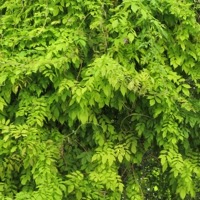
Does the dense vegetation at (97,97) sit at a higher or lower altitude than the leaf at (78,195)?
higher

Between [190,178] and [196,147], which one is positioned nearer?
[190,178]

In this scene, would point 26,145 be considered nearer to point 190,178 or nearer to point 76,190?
point 76,190

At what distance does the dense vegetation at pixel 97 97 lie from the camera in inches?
126

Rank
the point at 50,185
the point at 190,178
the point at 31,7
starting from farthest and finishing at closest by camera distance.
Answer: the point at 31,7 → the point at 190,178 → the point at 50,185

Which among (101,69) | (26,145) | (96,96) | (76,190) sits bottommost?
(76,190)

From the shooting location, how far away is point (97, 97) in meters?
3.20

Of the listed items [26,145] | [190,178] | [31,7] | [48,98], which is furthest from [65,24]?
[190,178]

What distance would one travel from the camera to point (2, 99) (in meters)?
3.29

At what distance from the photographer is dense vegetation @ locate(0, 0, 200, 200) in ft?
10.5

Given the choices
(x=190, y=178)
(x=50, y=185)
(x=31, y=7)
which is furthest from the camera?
(x=31, y=7)

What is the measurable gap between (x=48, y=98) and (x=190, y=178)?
45.9 inches

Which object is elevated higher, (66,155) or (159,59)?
(159,59)

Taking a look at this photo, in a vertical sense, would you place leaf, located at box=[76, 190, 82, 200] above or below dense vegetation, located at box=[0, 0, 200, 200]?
below

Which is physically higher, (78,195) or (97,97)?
(97,97)
